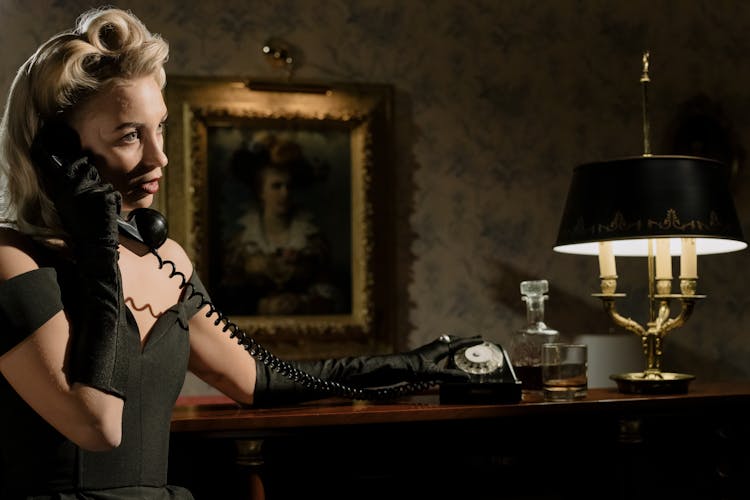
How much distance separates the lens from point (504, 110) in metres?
4.11

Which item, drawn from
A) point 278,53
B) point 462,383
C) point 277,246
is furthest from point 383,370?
point 278,53

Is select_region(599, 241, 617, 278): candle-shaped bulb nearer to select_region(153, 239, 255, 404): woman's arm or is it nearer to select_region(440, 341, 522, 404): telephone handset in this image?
select_region(440, 341, 522, 404): telephone handset

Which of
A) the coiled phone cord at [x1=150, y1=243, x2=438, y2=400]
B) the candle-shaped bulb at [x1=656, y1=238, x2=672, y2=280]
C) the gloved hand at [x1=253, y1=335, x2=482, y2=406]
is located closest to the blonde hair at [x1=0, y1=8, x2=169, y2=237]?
the coiled phone cord at [x1=150, y1=243, x2=438, y2=400]

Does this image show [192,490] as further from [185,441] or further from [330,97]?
[330,97]

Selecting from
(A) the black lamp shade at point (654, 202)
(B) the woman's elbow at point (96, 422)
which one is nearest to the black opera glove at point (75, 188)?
(B) the woman's elbow at point (96, 422)

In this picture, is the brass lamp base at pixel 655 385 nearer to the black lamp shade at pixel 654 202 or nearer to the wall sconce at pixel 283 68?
the black lamp shade at pixel 654 202

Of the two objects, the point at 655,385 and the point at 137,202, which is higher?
the point at 137,202

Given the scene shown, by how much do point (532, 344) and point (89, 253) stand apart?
3.94 feet

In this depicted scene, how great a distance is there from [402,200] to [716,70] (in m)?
1.65

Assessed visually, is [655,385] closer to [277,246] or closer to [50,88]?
[50,88]

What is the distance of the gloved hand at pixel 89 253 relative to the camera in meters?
1.40

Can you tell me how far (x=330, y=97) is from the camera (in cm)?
392

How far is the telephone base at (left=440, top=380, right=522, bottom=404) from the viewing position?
206cm

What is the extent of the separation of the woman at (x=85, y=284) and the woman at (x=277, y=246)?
213cm
